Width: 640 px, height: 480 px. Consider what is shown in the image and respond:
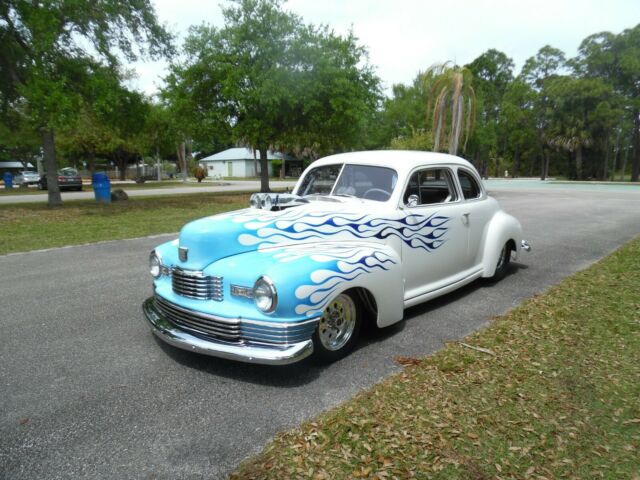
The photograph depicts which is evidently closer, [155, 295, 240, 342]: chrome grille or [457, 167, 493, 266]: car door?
[155, 295, 240, 342]: chrome grille

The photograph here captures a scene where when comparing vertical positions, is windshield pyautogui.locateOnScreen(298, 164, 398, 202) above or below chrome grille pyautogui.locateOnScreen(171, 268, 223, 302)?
above

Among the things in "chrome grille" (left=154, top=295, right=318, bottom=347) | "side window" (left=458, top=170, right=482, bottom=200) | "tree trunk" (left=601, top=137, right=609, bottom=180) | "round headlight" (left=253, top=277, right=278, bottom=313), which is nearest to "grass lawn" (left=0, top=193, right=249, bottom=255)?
"chrome grille" (left=154, top=295, right=318, bottom=347)

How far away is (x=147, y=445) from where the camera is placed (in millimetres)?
2607

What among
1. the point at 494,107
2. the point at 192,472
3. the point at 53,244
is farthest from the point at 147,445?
the point at 494,107

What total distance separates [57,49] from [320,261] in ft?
52.5

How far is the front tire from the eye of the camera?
3.52 meters

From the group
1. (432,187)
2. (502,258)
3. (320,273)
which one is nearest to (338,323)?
(320,273)

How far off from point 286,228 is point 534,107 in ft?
178

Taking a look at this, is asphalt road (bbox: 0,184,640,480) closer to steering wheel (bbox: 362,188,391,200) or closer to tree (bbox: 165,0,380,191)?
steering wheel (bbox: 362,188,391,200)

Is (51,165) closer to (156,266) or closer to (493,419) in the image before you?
(156,266)

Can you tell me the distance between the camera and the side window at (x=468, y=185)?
535cm

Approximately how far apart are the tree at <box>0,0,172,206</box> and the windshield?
1130 centimetres

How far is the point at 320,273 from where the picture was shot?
3.35m

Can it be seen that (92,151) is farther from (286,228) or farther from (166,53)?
(286,228)
